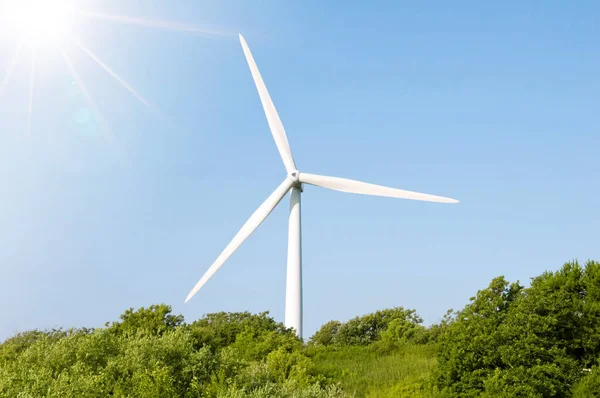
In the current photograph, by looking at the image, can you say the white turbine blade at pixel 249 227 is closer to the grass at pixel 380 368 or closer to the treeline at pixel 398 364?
the grass at pixel 380 368

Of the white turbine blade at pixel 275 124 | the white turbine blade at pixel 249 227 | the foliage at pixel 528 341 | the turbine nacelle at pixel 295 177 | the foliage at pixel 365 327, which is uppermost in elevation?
the white turbine blade at pixel 275 124

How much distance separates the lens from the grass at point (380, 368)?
30922 mm

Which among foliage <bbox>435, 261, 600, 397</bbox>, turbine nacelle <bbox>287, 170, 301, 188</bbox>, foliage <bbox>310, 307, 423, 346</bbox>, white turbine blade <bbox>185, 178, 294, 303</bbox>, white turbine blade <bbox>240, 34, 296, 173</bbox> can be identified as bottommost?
foliage <bbox>435, 261, 600, 397</bbox>

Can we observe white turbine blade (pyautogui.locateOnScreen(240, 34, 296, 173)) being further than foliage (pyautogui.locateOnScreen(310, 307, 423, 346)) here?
No

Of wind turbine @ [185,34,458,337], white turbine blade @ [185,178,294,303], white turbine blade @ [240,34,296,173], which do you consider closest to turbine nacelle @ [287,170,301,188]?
wind turbine @ [185,34,458,337]

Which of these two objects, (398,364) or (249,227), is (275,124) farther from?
(398,364)

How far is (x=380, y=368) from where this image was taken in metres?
37.6

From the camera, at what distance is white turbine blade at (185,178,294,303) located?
172 feet

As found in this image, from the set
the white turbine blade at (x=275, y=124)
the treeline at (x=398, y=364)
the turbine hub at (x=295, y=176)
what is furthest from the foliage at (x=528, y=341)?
the white turbine blade at (x=275, y=124)

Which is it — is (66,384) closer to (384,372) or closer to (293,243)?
(384,372)

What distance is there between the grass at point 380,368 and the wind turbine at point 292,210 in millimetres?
5647

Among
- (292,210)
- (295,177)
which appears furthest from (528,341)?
(295,177)

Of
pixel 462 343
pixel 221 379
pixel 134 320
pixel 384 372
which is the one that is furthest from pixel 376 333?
pixel 221 379

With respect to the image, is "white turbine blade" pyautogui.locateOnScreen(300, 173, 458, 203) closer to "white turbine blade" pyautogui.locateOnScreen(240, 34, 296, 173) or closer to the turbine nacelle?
the turbine nacelle
